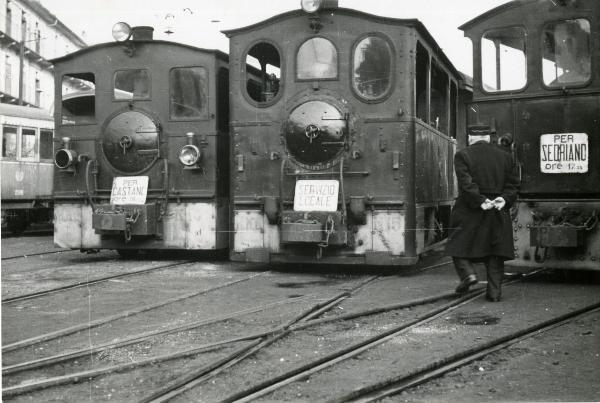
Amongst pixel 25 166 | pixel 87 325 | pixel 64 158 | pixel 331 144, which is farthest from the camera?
pixel 25 166

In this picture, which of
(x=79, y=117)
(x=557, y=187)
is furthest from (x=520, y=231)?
(x=79, y=117)

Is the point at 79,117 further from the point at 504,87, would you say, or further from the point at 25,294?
the point at 504,87

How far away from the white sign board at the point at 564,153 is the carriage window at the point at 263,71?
3565mm

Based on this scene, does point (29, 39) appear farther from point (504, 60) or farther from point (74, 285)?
point (504, 60)

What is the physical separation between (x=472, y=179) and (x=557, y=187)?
5.41ft

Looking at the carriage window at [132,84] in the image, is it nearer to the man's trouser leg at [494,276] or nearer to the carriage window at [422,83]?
the carriage window at [422,83]

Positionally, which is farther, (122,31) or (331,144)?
(122,31)

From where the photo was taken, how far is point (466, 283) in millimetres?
6758

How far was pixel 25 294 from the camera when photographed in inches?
279

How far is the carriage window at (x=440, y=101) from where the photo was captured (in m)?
11.3

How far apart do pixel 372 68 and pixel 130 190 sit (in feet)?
12.8

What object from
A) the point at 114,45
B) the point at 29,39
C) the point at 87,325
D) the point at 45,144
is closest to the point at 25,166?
the point at 45,144

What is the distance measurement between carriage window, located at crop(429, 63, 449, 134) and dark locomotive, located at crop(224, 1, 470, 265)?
7.37 ft

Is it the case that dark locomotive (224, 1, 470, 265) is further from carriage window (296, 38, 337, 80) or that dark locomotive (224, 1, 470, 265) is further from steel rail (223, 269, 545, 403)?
steel rail (223, 269, 545, 403)
